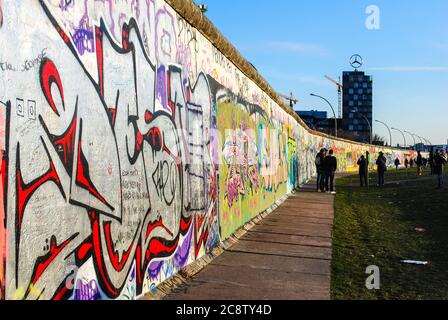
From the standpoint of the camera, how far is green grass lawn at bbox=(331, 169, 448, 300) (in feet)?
18.2

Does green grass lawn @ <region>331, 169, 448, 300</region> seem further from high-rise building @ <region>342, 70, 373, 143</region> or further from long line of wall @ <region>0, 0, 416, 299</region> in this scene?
high-rise building @ <region>342, 70, 373, 143</region>

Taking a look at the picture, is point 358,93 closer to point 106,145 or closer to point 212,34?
point 212,34

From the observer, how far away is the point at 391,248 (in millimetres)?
8172

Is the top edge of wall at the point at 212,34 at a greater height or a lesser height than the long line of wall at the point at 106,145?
greater

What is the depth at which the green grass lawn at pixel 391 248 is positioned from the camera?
18.2 ft

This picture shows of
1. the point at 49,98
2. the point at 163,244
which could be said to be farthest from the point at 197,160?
the point at 49,98

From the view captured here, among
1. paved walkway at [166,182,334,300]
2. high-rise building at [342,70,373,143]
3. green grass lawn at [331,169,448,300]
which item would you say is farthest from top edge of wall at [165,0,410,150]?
high-rise building at [342,70,373,143]

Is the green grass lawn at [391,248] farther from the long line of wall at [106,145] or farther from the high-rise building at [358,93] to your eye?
the high-rise building at [358,93]

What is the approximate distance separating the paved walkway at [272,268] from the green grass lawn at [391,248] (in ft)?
0.80

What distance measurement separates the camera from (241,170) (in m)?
9.64

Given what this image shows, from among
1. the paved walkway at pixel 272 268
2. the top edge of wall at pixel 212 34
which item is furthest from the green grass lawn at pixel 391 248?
the top edge of wall at pixel 212 34

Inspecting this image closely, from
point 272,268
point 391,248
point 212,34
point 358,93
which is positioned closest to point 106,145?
point 272,268

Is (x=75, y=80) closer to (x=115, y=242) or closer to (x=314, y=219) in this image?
(x=115, y=242)

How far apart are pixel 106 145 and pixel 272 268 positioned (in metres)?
3.33
